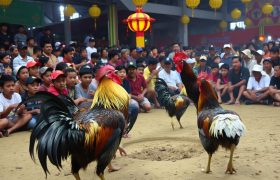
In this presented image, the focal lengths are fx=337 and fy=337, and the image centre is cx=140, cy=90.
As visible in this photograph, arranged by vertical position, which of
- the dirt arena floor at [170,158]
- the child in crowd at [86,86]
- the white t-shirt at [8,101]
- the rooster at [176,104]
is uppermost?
the child in crowd at [86,86]

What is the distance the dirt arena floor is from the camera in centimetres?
349

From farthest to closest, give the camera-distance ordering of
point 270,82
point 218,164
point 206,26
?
point 206,26, point 270,82, point 218,164

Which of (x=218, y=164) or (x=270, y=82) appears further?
(x=270, y=82)

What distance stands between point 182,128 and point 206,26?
18600 millimetres

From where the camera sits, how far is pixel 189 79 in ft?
→ 17.5

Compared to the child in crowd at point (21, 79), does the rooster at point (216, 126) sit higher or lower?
lower

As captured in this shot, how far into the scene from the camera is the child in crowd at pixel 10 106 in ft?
18.0

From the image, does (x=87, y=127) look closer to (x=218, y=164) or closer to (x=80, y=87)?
(x=218, y=164)

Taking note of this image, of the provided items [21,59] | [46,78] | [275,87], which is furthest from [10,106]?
[275,87]

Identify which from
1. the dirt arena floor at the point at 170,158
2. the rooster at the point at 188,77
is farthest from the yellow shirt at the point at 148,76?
the rooster at the point at 188,77

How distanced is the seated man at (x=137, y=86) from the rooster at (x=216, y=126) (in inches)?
144

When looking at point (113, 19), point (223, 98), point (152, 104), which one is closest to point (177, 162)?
point (152, 104)

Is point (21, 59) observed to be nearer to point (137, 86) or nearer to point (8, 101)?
point (8, 101)

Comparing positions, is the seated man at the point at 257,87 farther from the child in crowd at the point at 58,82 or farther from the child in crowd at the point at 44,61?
the child in crowd at the point at 58,82
